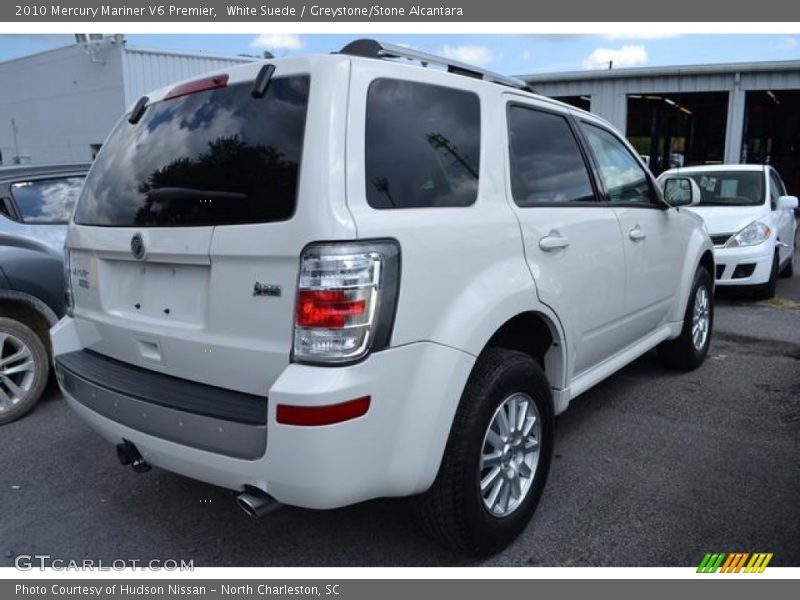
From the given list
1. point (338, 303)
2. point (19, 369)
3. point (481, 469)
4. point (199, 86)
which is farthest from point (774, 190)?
point (19, 369)

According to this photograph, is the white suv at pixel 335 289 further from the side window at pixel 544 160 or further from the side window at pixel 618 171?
the side window at pixel 618 171

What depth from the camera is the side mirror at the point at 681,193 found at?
451 cm

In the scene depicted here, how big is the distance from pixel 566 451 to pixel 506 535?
111 cm

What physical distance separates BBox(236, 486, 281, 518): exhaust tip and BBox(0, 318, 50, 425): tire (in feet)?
9.46

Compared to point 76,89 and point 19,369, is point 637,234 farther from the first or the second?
point 76,89

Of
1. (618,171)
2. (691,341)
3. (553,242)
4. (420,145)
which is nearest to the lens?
(420,145)

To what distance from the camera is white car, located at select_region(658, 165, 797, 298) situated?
7.67 meters

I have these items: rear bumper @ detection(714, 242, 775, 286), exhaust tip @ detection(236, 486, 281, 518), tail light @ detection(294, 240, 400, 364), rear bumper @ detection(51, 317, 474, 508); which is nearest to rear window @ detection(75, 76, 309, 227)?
tail light @ detection(294, 240, 400, 364)

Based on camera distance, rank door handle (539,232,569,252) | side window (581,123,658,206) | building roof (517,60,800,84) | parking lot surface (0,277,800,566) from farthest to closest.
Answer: building roof (517,60,800,84) → side window (581,123,658,206) → door handle (539,232,569,252) → parking lot surface (0,277,800,566)

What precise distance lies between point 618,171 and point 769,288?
511 cm

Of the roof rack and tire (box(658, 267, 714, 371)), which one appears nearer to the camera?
the roof rack

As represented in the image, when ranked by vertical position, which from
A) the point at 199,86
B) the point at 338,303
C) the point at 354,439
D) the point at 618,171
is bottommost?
the point at 354,439

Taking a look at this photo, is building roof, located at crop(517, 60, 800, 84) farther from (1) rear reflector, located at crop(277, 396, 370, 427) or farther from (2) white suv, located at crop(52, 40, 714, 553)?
(1) rear reflector, located at crop(277, 396, 370, 427)

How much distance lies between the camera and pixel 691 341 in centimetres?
492
